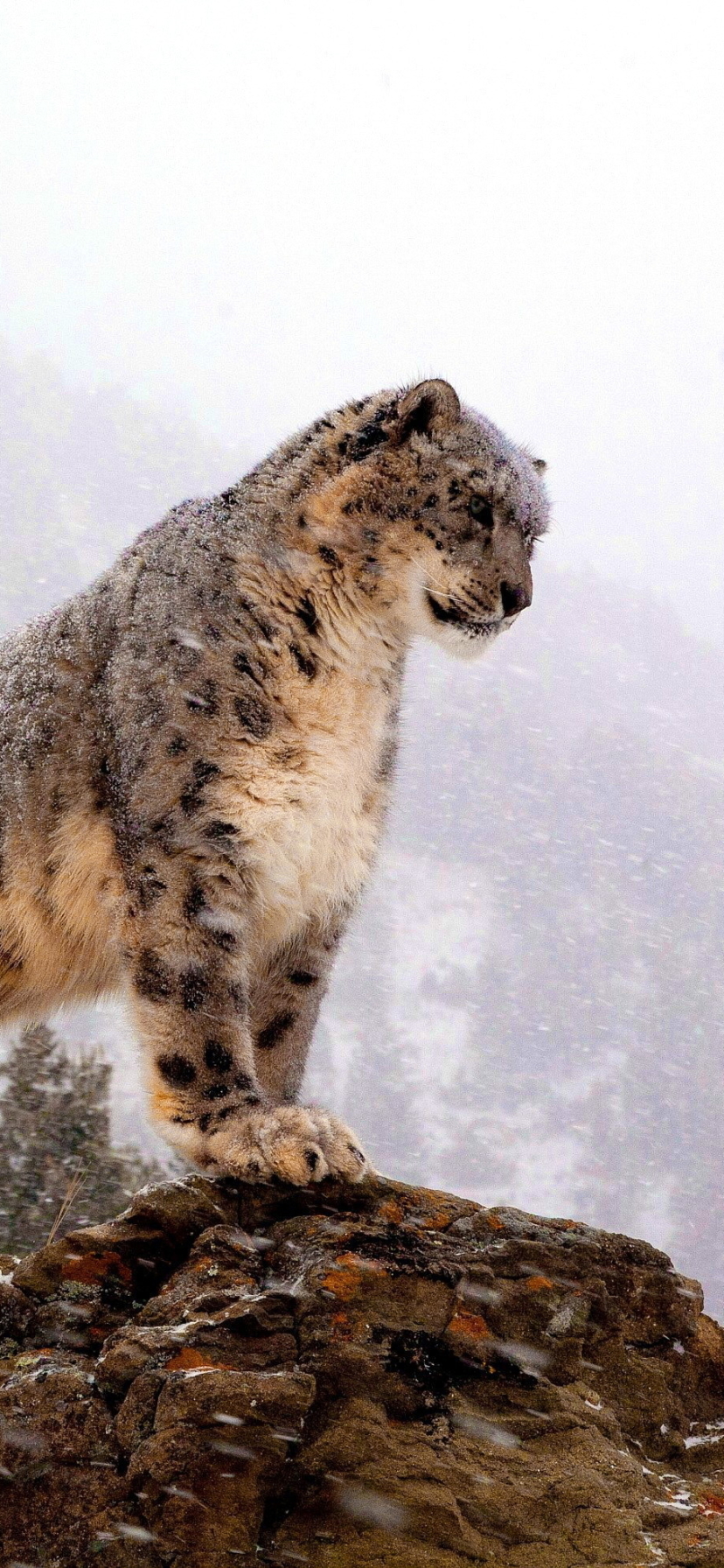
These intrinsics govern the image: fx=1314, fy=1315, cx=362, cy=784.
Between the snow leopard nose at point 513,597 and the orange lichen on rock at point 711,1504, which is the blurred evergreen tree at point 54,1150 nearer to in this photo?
the snow leopard nose at point 513,597

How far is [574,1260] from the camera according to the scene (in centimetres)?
440

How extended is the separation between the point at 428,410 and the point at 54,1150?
6608 millimetres

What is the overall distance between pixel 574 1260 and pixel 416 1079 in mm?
81701

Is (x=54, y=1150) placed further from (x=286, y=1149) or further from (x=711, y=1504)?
(x=711, y=1504)

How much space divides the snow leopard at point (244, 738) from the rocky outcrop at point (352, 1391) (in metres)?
0.47

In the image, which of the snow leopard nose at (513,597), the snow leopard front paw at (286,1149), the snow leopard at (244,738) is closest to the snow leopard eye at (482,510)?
the snow leopard at (244,738)

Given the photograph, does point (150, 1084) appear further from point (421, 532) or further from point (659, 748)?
point (659, 748)

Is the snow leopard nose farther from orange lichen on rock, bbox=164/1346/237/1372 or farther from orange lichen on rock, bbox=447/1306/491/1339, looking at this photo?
orange lichen on rock, bbox=164/1346/237/1372

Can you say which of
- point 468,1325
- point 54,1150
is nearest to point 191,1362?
point 468,1325

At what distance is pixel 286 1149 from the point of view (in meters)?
4.53

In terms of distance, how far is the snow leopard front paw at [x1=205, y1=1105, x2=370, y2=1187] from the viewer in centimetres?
453

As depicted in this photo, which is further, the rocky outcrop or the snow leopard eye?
the snow leopard eye

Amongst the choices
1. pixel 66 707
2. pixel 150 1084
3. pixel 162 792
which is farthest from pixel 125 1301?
pixel 66 707

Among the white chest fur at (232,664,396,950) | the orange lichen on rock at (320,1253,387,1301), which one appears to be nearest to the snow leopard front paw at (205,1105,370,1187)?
the orange lichen on rock at (320,1253,387,1301)
